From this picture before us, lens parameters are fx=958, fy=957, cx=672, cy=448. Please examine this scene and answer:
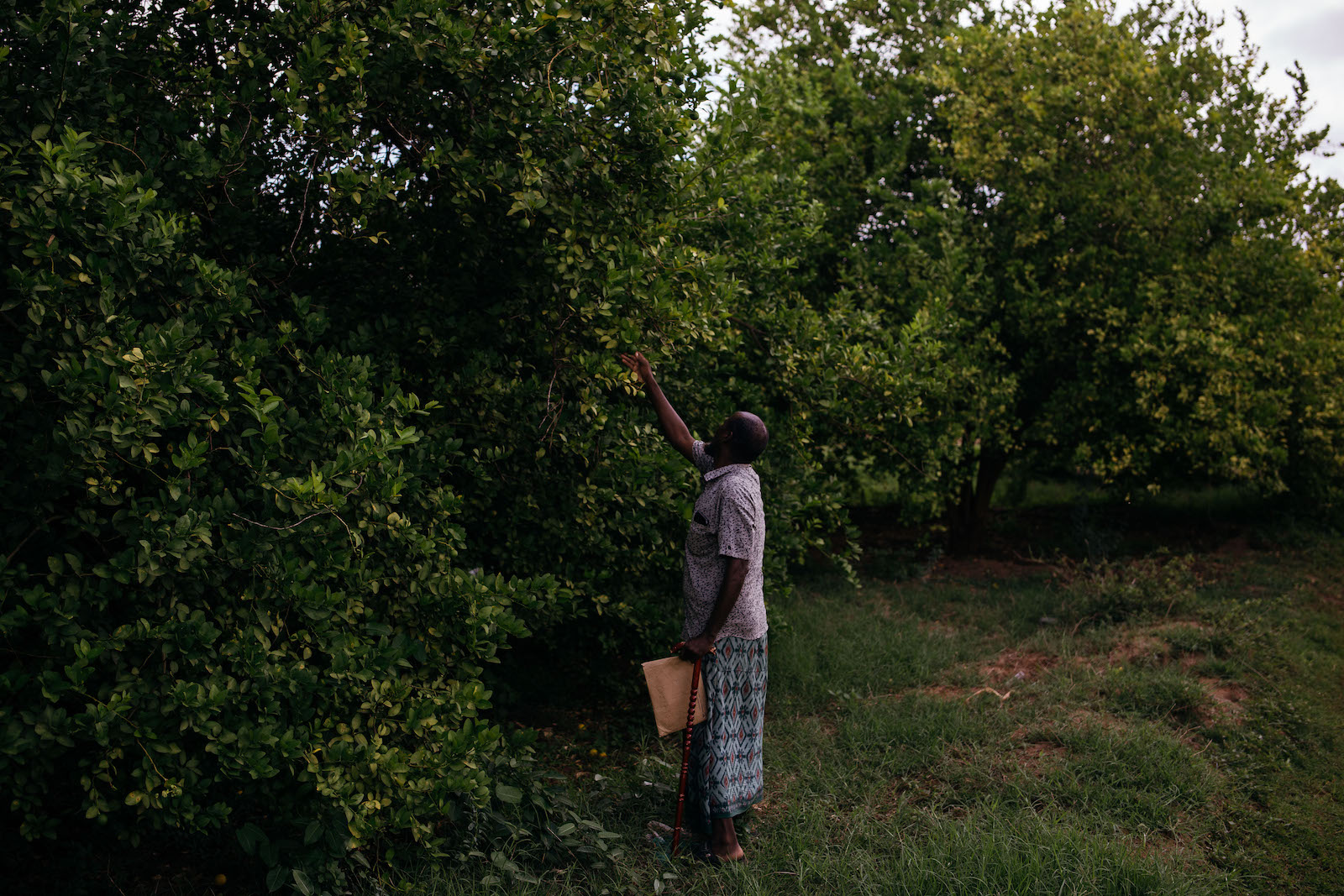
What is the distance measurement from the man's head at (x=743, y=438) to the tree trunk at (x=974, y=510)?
7.49m

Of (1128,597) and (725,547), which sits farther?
(1128,597)

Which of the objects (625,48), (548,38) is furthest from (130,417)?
(625,48)

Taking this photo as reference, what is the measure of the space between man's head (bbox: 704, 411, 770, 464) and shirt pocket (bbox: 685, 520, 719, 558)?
319mm

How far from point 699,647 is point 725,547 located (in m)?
0.44

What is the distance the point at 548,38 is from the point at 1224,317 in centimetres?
728

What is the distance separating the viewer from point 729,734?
13.7 ft

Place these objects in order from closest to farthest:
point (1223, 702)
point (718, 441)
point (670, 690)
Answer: point (670, 690) → point (718, 441) → point (1223, 702)

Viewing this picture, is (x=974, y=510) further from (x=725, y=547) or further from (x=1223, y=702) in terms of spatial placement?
(x=725, y=547)

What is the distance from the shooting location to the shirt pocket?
4.09m

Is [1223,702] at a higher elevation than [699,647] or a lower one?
lower

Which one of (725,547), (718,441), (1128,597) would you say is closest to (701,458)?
(718,441)

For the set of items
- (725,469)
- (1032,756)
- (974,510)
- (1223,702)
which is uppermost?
(725,469)

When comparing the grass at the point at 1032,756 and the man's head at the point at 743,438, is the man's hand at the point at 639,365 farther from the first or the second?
the grass at the point at 1032,756

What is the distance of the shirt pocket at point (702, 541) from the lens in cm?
409
